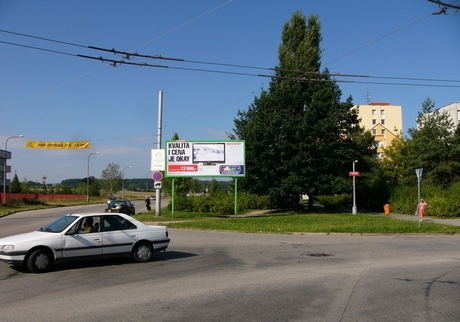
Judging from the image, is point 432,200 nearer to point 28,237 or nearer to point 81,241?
point 81,241

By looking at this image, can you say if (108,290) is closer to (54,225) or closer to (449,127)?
(54,225)

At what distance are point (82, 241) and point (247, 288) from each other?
465cm

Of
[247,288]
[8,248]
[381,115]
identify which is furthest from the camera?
[381,115]

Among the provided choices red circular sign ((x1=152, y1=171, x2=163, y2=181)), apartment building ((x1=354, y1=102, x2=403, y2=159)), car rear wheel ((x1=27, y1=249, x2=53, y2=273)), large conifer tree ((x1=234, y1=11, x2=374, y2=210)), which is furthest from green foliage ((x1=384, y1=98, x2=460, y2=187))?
apartment building ((x1=354, y1=102, x2=403, y2=159))

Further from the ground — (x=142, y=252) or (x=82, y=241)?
(x=82, y=241)

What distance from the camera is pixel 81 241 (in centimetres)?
1087

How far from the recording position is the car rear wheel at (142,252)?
38.5 ft

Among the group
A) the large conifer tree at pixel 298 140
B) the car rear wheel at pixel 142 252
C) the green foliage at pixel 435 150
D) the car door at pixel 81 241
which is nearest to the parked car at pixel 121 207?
the large conifer tree at pixel 298 140

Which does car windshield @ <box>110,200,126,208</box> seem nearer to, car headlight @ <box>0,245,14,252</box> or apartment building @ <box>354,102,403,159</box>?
car headlight @ <box>0,245,14,252</box>

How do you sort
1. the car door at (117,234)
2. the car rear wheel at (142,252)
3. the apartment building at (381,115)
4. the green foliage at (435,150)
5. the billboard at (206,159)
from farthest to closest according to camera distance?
the apartment building at (381,115)
the green foliage at (435,150)
the billboard at (206,159)
the car rear wheel at (142,252)
the car door at (117,234)

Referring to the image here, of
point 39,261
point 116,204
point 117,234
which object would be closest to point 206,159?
point 116,204

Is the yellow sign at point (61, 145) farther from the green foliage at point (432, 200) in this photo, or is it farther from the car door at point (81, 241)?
the car door at point (81, 241)

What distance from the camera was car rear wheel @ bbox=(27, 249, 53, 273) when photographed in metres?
10.2

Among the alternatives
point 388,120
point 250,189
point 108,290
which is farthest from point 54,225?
point 388,120
